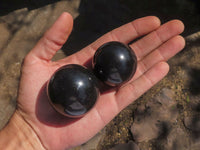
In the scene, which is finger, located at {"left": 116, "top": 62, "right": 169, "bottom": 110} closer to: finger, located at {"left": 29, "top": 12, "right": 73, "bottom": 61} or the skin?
the skin

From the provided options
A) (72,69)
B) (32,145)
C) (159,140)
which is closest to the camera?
(72,69)

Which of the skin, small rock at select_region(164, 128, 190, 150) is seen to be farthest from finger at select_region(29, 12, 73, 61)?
small rock at select_region(164, 128, 190, 150)

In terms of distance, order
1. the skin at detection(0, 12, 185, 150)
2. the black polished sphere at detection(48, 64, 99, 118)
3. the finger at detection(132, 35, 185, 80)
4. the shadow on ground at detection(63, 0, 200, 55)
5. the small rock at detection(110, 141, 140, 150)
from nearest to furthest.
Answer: the black polished sphere at detection(48, 64, 99, 118), the skin at detection(0, 12, 185, 150), the finger at detection(132, 35, 185, 80), the small rock at detection(110, 141, 140, 150), the shadow on ground at detection(63, 0, 200, 55)

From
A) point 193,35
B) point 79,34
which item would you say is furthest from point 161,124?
point 79,34

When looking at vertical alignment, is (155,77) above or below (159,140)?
above

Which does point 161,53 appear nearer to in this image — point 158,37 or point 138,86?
point 158,37

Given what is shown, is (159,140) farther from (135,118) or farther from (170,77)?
(170,77)

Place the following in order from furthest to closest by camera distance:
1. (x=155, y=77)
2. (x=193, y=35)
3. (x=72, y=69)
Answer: (x=193, y=35) → (x=155, y=77) → (x=72, y=69)
